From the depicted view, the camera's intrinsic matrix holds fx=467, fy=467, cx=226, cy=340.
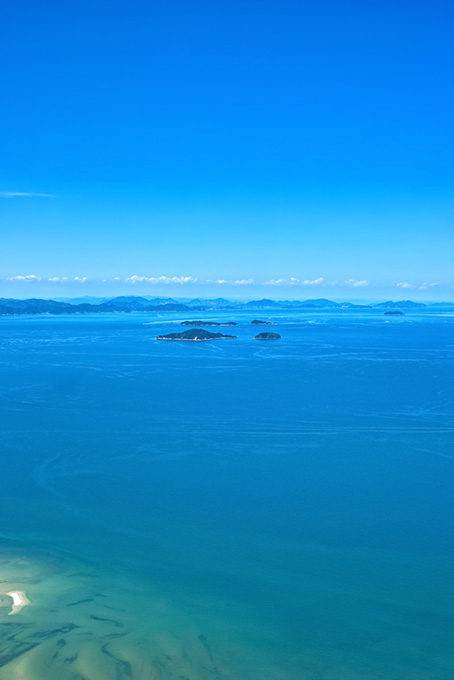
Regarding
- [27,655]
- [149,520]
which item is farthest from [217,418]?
[27,655]

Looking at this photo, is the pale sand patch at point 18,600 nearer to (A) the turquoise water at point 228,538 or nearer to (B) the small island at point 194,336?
(A) the turquoise water at point 228,538

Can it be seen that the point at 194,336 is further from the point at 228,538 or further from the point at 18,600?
the point at 18,600

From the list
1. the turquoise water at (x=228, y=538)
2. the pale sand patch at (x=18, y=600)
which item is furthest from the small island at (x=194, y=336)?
the pale sand patch at (x=18, y=600)

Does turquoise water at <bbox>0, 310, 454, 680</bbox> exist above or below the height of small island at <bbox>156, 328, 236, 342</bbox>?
below

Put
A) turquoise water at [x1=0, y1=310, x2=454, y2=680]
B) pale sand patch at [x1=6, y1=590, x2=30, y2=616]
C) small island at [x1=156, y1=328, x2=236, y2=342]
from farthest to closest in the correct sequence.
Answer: small island at [x1=156, y1=328, x2=236, y2=342]
pale sand patch at [x1=6, y1=590, x2=30, y2=616]
turquoise water at [x1=0, y1=310, x2=454, y2=680]

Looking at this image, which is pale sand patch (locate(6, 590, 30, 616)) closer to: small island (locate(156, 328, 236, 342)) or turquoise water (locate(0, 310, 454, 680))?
turquoise water (locate(0, 310, 454, 680))

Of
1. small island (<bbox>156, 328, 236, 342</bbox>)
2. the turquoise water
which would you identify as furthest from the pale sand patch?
small island (<bbox>156, 328, 236, 342</bbox>)
